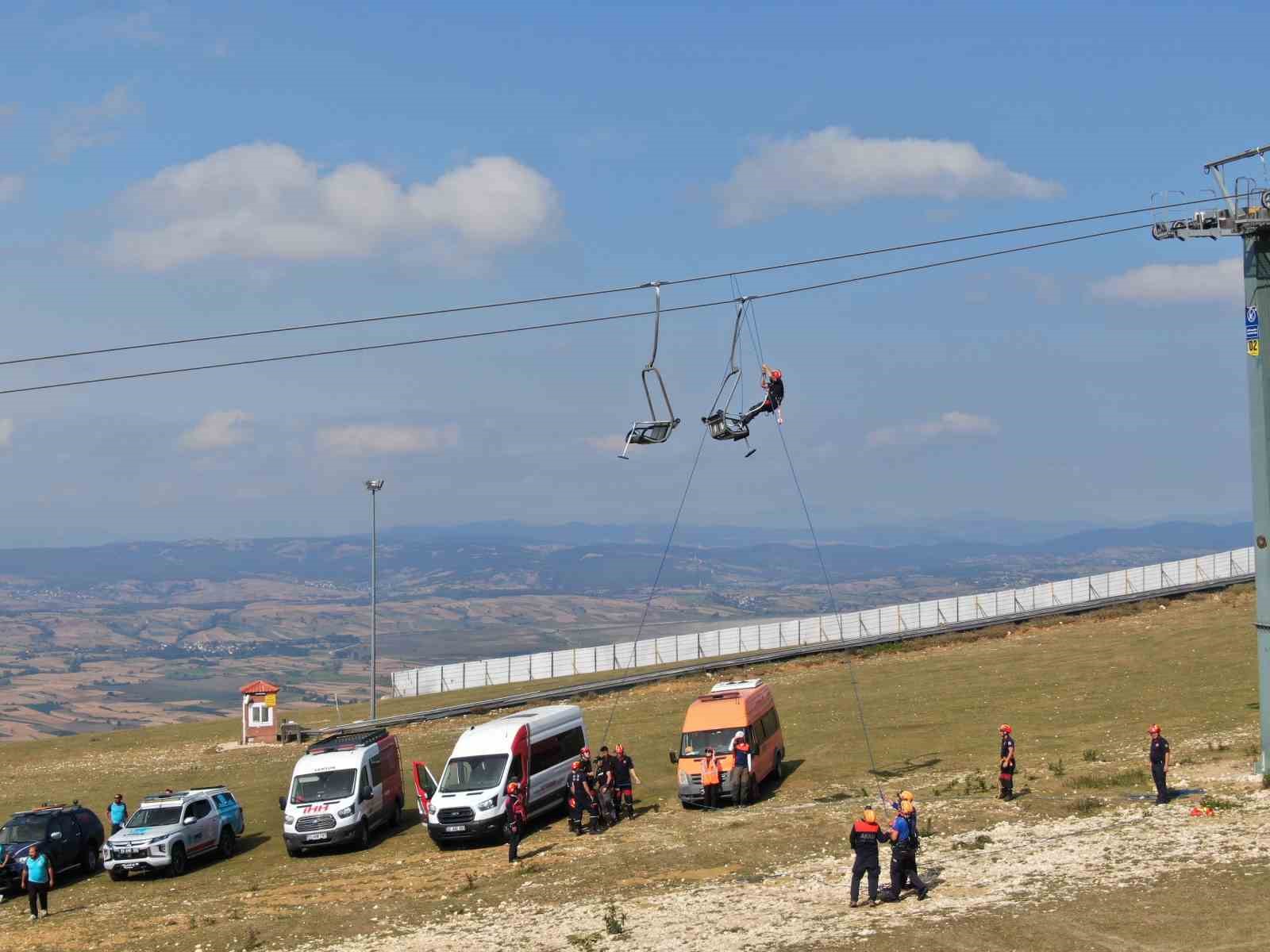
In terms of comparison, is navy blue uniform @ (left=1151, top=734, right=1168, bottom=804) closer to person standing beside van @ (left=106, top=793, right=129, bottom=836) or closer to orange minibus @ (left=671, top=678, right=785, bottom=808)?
orange minibus @ (left=671, top=678, right=785, bottom=808)

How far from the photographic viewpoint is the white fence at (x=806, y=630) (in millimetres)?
70750

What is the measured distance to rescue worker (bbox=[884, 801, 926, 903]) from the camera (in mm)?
20562

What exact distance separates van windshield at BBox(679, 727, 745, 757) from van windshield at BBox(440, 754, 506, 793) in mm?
4520

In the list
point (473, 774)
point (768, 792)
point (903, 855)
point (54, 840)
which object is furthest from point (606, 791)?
point (54, 840)

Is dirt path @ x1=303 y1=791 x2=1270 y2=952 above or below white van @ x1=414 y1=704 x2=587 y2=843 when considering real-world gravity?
below

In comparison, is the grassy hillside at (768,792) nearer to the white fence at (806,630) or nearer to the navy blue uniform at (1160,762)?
the navy blue uniform at (1160,762)

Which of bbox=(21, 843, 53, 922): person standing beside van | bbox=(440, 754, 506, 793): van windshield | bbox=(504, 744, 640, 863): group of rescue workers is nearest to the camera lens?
bbox=(21, 843, 53, 922): person standing beside van

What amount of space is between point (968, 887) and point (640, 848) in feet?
25.3

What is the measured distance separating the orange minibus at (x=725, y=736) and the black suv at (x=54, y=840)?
577 inches

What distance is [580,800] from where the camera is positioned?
28.9 m

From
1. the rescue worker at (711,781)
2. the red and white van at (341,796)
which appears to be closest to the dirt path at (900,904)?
the rescue worker at (711,781)

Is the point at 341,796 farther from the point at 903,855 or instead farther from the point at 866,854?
the point at 903,855

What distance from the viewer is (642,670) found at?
66.8m

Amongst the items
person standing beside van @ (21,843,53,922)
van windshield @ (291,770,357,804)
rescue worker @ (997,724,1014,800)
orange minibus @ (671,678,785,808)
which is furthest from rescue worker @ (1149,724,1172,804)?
person standing beside van @ (21,843,53,922)
